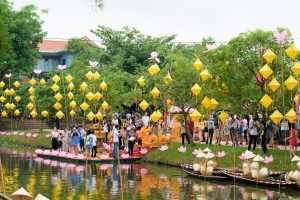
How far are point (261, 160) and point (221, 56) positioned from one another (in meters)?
6.30

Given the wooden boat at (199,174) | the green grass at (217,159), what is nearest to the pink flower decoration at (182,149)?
the green grass at (217,159)

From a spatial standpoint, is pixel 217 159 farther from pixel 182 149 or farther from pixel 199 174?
pixel 182 149

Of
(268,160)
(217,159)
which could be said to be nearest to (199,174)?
(217,159)

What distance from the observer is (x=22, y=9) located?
51.3 meters

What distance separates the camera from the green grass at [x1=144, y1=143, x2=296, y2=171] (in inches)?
1017

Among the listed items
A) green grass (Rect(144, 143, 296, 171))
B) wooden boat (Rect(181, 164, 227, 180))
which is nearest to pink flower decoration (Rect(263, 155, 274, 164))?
green grass (Rect(144, 143, 296, 171))

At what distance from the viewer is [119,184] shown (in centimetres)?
2405

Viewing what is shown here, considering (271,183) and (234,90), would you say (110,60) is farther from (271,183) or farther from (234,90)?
(271,183)

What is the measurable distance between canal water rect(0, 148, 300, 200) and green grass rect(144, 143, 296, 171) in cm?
89

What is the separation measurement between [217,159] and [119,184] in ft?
21.2

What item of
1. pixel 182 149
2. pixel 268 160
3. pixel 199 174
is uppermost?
pixel 182 149

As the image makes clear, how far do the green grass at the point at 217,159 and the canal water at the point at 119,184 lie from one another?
0.89 meters

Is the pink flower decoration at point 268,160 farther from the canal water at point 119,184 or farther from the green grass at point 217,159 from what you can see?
the canal water at point 119,184

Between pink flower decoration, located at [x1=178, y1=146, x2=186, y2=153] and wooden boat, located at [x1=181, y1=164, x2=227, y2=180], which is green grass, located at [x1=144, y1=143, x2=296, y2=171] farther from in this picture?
wooden boat, located at [x1=181, y1=164, x2=227, y2=180]
